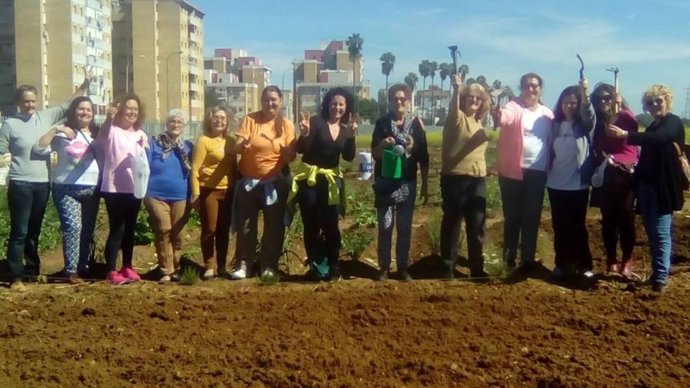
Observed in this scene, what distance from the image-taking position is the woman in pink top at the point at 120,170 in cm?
731

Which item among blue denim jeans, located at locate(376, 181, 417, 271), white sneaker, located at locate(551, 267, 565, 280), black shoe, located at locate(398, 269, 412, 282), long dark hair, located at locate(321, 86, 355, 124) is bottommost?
black shoe, located at locate(398, 269, 412, 282)

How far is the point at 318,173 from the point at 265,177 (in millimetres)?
496

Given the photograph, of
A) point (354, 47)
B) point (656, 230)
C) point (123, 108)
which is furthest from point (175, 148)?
point (354, 47)

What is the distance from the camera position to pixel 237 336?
573cm

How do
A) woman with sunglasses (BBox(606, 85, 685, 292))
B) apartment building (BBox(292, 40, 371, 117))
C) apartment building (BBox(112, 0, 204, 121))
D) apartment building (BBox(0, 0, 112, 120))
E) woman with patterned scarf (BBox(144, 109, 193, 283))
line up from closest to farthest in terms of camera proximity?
woman with sunglasses (BBox(606, 85, 685, 292)) → woman with patterned scarf (BBox(144, 109, 193, 283)) → apartment building (BBox(0, 0, 112, 120)) → apartment building (BBox(112, 0, 204, 121)) → apartment building (BBox(292, 40, 371, 117))

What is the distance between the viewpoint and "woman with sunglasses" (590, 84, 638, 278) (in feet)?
23.4

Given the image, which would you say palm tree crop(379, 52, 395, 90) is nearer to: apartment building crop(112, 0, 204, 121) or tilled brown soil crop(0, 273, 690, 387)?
apartment building crop(112, 0, 204, 121)

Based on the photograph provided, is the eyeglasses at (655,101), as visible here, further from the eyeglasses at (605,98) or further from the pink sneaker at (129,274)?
the pink sneaker at (129,274)

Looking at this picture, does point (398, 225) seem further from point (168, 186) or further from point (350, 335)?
point (168, 186)

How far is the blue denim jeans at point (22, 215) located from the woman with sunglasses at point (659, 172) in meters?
5.05

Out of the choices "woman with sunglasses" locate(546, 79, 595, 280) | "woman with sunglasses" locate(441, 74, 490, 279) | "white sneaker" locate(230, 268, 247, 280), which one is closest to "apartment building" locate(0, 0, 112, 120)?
"white sneaker" locate(230, 268, 247, 280)

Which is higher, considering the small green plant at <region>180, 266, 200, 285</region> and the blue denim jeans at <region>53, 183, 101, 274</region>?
the blue denim jeans at <region>53, 183, 101, 274</region>

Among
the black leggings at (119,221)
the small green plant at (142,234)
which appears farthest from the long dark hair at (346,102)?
the small green plant at (142,234)

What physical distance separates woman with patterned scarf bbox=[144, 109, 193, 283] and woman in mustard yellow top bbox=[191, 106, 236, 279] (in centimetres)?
16
